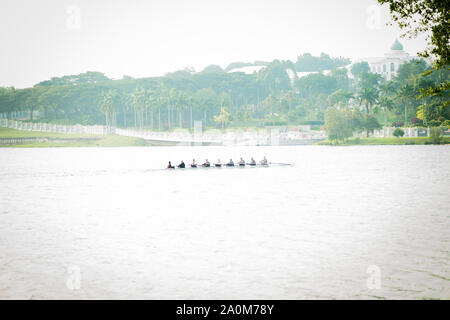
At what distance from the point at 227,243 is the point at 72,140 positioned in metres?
136

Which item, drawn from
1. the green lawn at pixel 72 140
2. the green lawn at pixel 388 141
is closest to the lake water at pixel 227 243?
the green lawn at pixel 388 141

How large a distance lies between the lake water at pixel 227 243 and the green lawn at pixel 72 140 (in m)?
110

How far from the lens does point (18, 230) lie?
21891mm

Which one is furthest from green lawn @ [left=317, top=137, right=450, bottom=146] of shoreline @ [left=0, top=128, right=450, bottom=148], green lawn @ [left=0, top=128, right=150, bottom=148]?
green lawn @ [left=0, top=128, right=150, bottom=148]

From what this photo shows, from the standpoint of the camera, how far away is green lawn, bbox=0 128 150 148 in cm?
14150

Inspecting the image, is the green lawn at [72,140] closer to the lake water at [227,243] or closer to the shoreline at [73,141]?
the shoreline at [73,141]

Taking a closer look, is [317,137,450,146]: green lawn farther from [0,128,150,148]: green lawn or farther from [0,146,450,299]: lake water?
[0,146,450,299]: lake water

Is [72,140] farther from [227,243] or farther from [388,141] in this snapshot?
[227,243]

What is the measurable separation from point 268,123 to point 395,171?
5781 inches

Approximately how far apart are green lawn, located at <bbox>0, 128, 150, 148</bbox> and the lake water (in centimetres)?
11037

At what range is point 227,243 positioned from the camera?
18.8 m

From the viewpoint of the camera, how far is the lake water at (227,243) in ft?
43.7

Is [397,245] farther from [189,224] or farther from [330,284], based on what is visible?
[189,224]

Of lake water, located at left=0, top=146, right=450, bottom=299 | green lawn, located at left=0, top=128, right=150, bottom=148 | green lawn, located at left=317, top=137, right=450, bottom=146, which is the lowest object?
lake water, located at left=0, top=146, right=450, bottom=299
